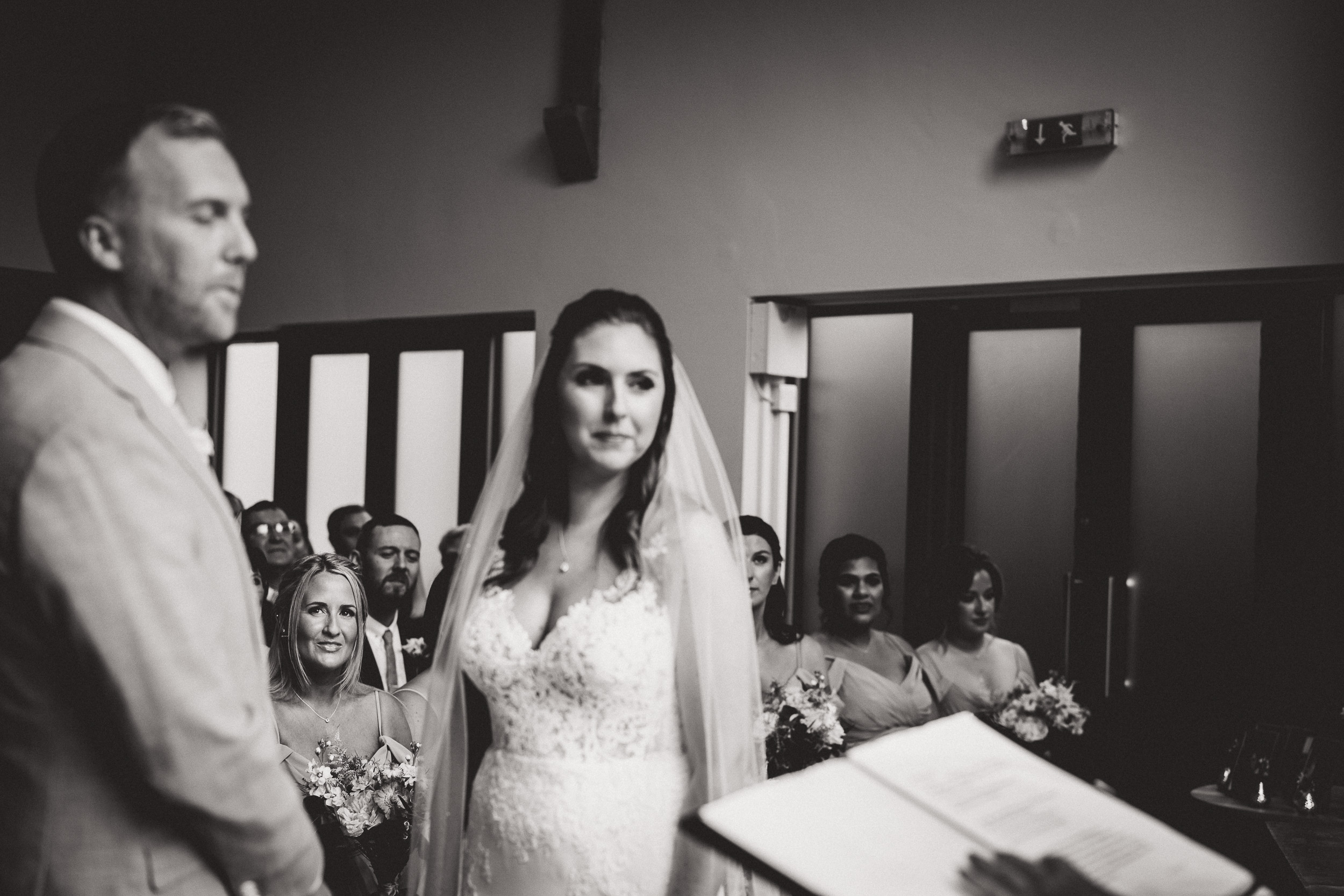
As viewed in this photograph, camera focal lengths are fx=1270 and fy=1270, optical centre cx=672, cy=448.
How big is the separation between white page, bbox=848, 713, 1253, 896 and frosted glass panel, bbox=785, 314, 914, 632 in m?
4.50

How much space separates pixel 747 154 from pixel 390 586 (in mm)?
2501

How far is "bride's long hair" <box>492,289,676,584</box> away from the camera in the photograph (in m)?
2.46

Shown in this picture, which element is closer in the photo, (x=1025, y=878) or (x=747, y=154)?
(x=1025, y=878)

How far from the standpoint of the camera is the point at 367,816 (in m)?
2.98

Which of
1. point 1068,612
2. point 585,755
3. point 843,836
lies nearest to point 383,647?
point 1068,612

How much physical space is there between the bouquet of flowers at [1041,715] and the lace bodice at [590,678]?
2383mm

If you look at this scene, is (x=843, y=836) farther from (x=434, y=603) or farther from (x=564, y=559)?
(x=434, y=603)

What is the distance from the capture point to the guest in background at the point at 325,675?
3.78 metres

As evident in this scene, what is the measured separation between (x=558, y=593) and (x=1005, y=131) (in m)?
3.42

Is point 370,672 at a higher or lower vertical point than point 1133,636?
lower

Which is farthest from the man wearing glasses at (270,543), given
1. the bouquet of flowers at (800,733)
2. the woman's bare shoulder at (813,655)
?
the bouquet of flowers at (800,733)

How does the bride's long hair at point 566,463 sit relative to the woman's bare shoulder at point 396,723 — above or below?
above

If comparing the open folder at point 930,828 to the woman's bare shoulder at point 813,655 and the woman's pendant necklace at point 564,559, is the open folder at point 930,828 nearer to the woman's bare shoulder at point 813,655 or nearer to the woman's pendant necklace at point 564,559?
the woman's pendant necklace at point 564,559

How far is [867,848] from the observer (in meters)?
1.35
